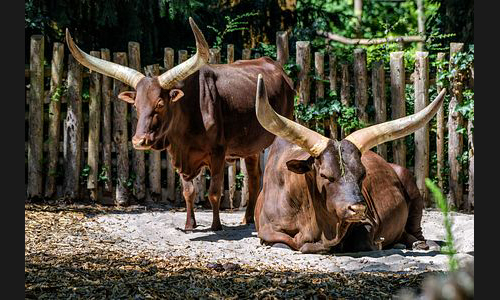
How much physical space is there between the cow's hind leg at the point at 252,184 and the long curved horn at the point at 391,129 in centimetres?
247

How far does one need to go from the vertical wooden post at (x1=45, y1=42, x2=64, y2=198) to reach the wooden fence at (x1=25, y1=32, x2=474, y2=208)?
1 cm

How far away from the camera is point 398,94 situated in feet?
34.8

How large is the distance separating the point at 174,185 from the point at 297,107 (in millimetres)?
2043

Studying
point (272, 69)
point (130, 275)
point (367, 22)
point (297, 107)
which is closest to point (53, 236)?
point (130, 275)

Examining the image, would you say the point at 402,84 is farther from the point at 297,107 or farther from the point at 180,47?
the point at 180,47

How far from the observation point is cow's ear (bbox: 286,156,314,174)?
21.3 feet

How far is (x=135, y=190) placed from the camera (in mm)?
10484

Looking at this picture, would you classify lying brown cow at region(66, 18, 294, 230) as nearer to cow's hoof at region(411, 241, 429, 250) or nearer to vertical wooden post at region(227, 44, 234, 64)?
vertical wooden post at region(227, 44, 234, 64)

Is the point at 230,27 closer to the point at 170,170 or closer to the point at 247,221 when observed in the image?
the point at 170,170

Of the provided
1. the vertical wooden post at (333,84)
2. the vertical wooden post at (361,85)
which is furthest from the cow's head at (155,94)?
the vertical wooden post at (361,85)

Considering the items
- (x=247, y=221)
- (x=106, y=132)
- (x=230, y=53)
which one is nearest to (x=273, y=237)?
(x=247, y=221)

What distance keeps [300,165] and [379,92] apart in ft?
14.5

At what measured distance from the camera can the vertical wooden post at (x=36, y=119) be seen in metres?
10.2

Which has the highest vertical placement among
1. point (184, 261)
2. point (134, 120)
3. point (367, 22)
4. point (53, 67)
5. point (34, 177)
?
point (367, 22)
